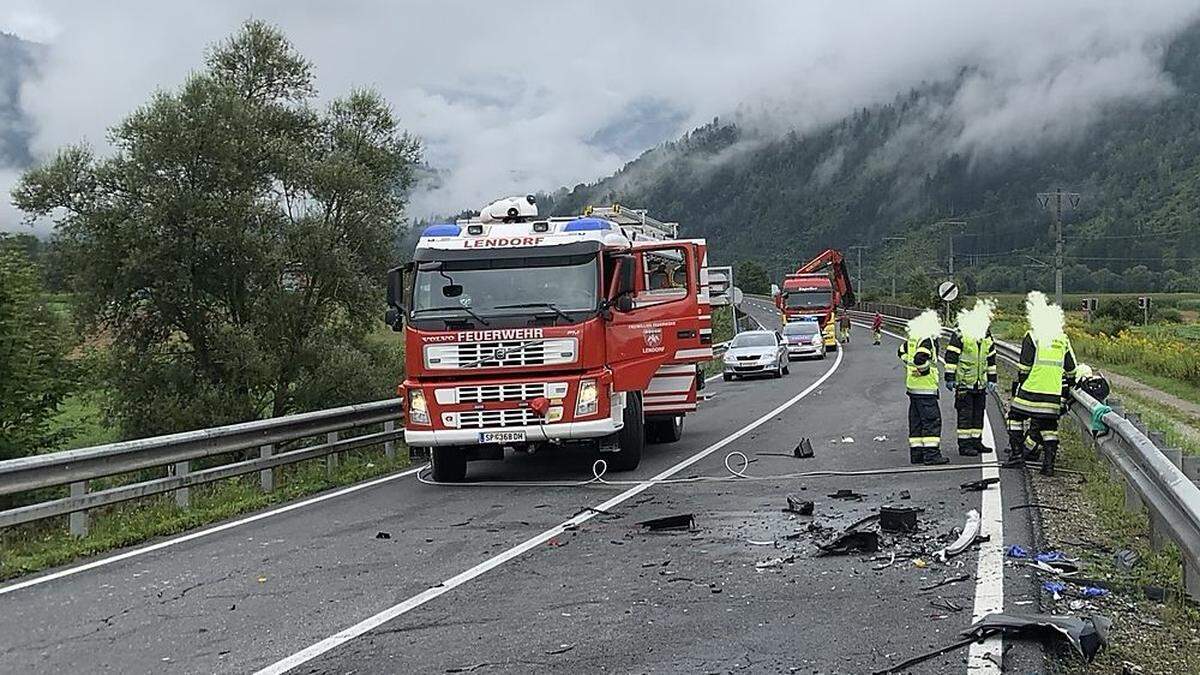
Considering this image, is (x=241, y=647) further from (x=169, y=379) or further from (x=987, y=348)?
(x=169, y=379)

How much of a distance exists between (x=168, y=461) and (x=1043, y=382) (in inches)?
333

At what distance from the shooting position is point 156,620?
20.7 feet

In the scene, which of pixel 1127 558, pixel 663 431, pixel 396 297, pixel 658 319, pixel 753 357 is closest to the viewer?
pixel 1127 558

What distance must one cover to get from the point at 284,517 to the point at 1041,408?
719cm

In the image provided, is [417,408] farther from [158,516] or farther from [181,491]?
[158,516]

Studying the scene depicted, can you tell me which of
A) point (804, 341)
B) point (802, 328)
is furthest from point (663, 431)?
point (802, 328)

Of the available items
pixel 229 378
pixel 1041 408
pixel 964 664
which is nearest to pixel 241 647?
pixel 964 664

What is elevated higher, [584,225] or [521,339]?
[584,225]

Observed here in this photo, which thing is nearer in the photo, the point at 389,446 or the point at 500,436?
the point at 500,436

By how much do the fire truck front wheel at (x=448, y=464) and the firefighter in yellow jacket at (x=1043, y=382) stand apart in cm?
569

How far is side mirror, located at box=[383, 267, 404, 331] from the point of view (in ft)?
38.5

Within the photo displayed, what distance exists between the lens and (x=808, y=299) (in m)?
47.7

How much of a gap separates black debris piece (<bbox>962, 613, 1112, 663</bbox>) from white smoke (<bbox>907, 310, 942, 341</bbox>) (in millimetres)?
6927

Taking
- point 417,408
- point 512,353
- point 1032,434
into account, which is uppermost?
point 512,353
